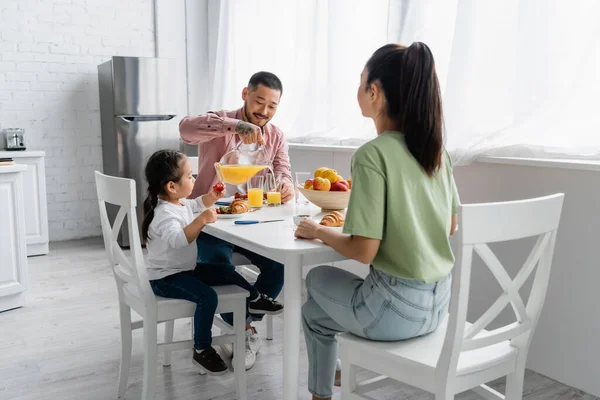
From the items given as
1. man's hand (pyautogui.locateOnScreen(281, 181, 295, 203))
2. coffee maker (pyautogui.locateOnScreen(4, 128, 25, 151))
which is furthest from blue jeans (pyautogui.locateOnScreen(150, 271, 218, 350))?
coffee maker (pyautogui.locateOnScreen(4, 128, 25, 151))

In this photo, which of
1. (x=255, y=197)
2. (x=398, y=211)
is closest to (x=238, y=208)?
(x=255, y=197)

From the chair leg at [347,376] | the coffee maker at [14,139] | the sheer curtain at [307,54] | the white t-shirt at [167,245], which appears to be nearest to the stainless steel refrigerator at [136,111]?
the sheer curtain at [307,54]

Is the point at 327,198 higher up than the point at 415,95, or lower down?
lower down

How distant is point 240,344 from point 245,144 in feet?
2.77

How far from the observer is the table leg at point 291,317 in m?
1.50

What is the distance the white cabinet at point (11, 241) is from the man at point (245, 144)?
112cm

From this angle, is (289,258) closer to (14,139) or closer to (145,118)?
(145,118)

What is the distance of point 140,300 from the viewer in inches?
73.5

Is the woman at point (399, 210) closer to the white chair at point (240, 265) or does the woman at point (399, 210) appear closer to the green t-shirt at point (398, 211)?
the green t-shirt at point (398, 211)

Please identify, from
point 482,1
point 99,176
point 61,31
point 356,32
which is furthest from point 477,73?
point 61,31

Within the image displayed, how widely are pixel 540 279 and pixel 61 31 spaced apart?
4.39m

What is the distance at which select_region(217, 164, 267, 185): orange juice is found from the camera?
205 cm

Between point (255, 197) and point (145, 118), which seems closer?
point (255, 197)

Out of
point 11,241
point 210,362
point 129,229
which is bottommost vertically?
point 210,362
